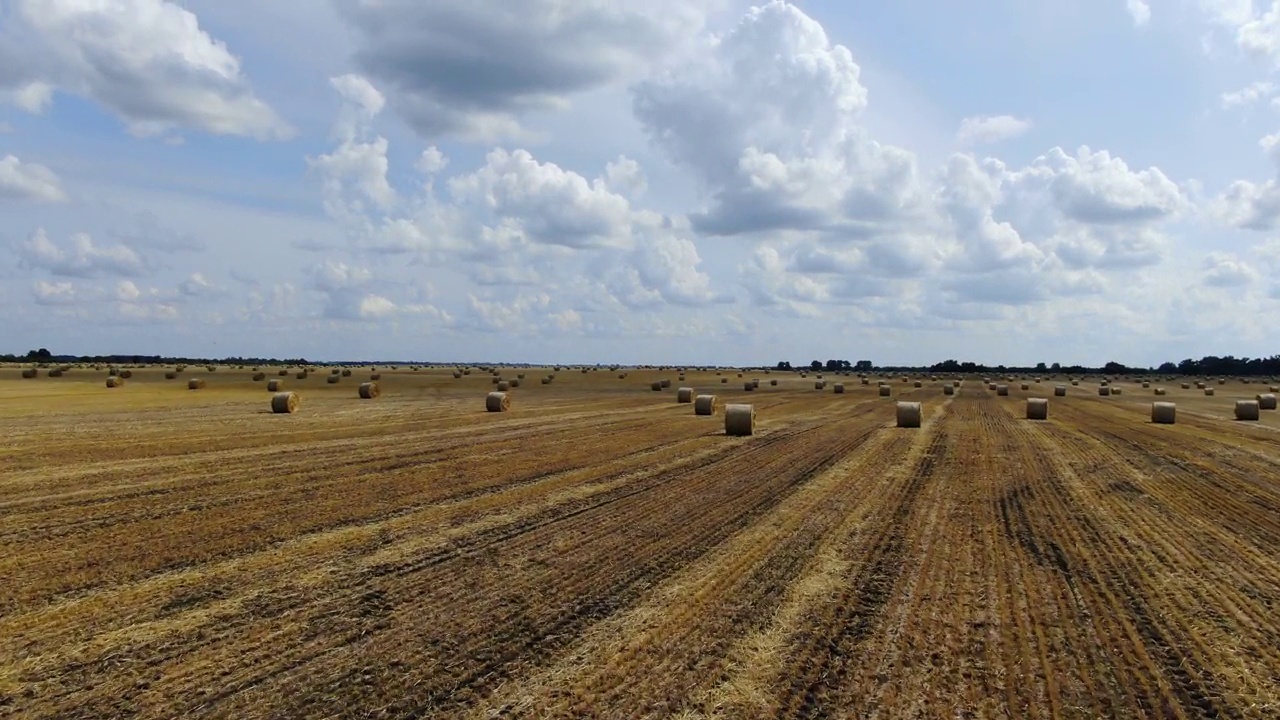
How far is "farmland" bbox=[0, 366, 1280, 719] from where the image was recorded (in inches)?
225

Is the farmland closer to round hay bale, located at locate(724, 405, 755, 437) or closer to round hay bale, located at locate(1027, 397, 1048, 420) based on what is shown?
round hay bale, located at locate(724, 405, 755, 437)

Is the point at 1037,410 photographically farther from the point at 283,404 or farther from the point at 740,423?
the point at 283,404

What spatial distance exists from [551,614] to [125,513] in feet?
24.3

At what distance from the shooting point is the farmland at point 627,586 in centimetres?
572

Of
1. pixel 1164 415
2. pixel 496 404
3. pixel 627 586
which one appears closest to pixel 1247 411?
pixel 1164 415

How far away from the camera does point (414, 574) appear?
27.8 ft

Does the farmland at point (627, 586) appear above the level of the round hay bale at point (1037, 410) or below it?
below

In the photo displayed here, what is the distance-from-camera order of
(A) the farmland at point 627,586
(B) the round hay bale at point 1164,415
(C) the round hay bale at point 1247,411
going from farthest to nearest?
(C) the round hay bale at point 1247,411
(B) the round hay bale at point 1164,415
(A) the farmland at point 627,586

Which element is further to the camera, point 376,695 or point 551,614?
point 551,614

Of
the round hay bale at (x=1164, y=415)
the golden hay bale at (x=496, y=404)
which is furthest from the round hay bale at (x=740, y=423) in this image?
the round hay bale at (x=1164, y=415)

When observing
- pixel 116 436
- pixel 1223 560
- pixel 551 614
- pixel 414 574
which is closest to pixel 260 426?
pixel 116 436

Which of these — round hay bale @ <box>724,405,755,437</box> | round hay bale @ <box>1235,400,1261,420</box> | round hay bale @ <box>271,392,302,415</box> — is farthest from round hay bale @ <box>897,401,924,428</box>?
round hay bale @ <box>271,392,302,415</box>

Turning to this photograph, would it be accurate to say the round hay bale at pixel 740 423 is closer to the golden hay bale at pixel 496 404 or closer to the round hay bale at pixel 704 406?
the round hay bale at pixel 704 406

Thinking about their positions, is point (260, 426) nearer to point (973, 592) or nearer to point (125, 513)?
point (125, 513)
